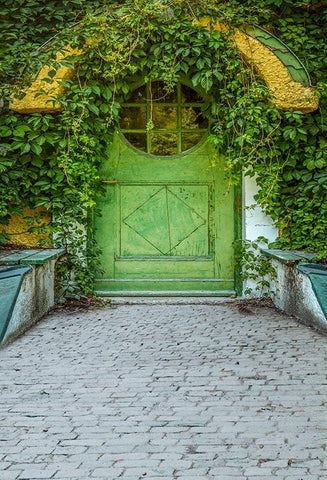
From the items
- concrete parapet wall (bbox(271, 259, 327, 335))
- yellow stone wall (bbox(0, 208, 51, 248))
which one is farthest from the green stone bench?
concrete parapet wall (bbox(271, 259, 327, 335))

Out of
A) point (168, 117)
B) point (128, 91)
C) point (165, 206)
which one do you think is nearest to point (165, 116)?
point (168, 117)

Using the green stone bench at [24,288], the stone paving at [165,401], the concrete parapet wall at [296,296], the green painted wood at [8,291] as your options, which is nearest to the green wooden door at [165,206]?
the concrete parapet wall at [296,296]

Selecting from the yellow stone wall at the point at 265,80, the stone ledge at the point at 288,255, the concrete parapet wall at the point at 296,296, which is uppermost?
the yellow stone wall at the point at 265,80

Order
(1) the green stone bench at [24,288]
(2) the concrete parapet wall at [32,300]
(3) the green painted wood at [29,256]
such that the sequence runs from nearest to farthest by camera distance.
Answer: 1. (1) the green stone bench at [24,288]
2. (2) the concrete parapet wall at [32,300]
3. (3) the green painted wood at [29,256]

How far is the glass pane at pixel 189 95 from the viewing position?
8.32 meters

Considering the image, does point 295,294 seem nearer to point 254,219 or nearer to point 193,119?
point 254,219

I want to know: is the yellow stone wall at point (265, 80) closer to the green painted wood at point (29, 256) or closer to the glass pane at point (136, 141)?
the glass pane at point (136, 141)

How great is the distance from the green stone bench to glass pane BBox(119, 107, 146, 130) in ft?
5.39

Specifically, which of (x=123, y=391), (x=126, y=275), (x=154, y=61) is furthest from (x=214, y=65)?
(x=123, y=391)

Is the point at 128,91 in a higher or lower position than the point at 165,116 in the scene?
higher

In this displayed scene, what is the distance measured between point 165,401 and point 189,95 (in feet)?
15.0

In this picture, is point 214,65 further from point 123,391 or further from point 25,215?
point 123,391

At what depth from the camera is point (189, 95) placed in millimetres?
8328

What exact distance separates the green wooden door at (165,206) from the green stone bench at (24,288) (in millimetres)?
917
